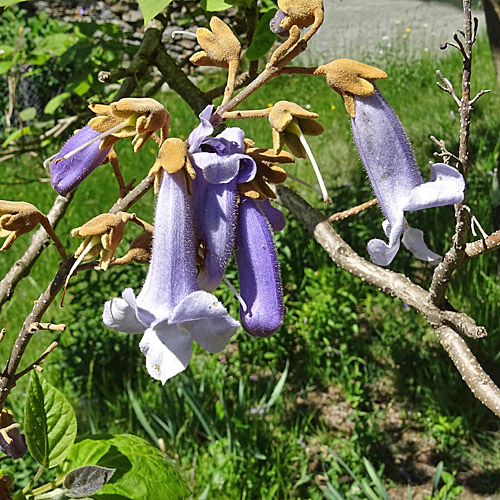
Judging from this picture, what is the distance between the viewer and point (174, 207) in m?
0.69

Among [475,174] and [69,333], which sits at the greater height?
[475,174]

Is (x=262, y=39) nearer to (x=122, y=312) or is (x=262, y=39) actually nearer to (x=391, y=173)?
(x=391, y=173)

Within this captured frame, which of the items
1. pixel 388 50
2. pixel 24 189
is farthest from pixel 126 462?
pixel 388 50

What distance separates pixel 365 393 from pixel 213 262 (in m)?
2.14

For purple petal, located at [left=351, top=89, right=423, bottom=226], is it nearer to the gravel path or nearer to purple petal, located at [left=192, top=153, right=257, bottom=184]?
purple petal, located at [left=192, top=153, right=257, bottom=184]

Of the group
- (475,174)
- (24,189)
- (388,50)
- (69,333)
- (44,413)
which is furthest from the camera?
(388,50)

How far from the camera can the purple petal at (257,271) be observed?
0.70 metres

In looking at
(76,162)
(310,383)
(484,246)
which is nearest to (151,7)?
(76,162)

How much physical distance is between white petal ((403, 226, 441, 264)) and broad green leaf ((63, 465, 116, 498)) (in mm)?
473

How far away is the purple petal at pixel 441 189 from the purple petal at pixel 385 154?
0.02 metres

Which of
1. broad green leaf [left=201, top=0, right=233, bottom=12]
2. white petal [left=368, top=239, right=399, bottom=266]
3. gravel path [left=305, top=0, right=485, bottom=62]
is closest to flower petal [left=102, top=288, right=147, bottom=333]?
white petal [left=368, top=239, right=399, bottom=266]

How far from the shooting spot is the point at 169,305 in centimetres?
70

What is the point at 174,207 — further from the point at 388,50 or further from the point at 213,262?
the point at 388,50

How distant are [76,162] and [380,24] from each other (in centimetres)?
579
